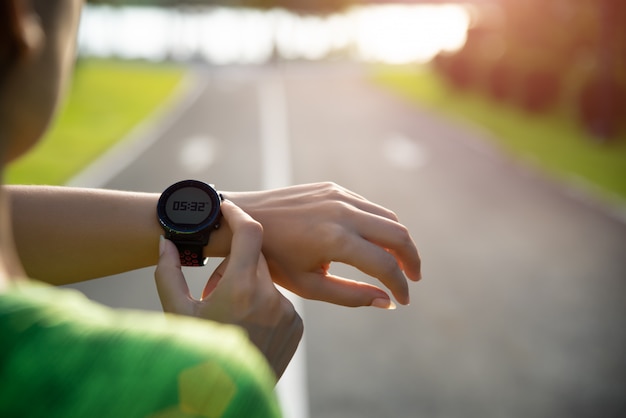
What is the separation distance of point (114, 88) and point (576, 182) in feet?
79.5

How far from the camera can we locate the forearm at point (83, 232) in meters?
1.54

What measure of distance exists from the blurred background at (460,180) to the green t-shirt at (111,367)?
4.33m

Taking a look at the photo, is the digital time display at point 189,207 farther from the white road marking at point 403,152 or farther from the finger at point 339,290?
the white road marking at point 403,152

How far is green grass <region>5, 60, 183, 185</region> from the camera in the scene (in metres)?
13.0

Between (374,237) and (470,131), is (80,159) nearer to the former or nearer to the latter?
(470,131)

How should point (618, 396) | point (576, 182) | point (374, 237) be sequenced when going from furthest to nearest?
point (576, 182) < point (618, 396) < point (374, 237)

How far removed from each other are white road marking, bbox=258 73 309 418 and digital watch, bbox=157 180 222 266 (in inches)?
14.4

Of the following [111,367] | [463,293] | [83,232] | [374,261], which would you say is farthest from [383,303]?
[463,293]

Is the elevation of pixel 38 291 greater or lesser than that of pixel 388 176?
greater

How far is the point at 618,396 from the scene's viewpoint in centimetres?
532

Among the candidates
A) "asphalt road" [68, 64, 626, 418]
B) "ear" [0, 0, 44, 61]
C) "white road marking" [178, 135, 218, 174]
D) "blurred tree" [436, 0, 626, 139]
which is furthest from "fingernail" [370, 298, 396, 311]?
"blurred tree" [436, 0, 626, 139]

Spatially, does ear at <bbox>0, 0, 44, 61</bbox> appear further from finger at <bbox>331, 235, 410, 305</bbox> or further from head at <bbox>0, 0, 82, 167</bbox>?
finger at <bbox>331, 235, 410, 305</bbox>

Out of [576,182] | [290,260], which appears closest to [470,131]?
[576,182]

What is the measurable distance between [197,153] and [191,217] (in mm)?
15222
